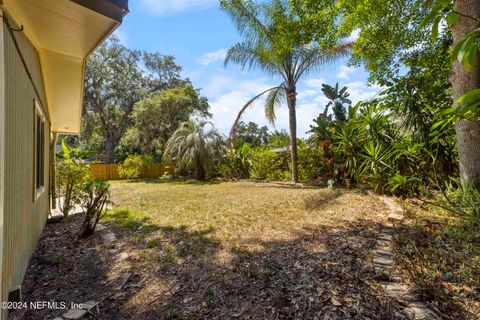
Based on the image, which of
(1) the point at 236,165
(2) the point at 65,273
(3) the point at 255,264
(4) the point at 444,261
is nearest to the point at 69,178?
(2) the point at 65,273

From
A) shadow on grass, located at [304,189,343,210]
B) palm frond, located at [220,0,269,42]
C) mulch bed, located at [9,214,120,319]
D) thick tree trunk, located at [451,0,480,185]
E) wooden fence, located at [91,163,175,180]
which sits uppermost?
palm frond, located at [220,0,269,42]

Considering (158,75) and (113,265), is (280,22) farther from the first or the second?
(158,75)

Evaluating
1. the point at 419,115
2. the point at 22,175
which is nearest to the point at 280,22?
the point at 419,115

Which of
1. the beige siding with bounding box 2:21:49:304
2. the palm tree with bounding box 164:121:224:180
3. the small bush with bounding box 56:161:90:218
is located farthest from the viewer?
the palm tree with bounding box 164:121:224:180

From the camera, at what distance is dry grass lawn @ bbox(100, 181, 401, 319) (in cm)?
212

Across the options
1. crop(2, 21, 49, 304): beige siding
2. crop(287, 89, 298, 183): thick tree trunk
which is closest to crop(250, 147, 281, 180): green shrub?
crop(287, 89, 298, 183): thick tree trunk

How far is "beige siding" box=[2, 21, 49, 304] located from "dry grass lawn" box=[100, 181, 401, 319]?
42.6 inches

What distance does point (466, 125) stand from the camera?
12.1ft

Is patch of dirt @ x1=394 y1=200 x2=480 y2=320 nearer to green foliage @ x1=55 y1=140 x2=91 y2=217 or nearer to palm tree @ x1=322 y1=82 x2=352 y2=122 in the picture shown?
green foliage @ x1=55 y1=140 x2=91 y2=217

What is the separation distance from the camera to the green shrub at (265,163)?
1192cm

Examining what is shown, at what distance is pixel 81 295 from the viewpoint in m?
2.55

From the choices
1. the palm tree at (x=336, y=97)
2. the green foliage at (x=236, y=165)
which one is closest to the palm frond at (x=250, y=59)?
the palm tree at (x=336, y=97)

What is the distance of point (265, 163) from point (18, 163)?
9922 millimetres

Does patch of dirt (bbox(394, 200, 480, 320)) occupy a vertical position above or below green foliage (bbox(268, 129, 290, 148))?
below
